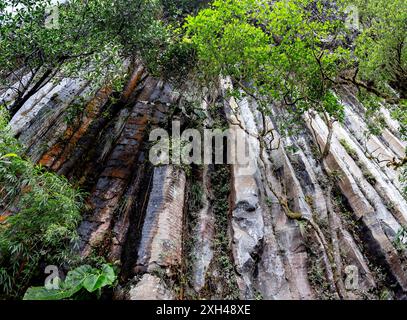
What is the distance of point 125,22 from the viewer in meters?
12.3

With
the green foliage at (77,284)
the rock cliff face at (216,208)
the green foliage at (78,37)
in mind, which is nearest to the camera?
the green foliage at (77,284)

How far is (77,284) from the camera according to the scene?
22.7 ft

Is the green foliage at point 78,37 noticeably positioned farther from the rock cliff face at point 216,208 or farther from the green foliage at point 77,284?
the green foliage at point 77,284

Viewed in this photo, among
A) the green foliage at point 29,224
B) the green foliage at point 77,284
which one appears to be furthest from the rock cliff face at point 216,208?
the green foliage at point 29,224

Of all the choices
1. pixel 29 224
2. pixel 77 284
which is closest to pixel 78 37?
pixel 29 224

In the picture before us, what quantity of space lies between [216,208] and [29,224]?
5.64m

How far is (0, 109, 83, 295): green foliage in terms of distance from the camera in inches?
278

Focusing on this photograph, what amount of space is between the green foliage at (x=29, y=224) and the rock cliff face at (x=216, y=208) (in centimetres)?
136

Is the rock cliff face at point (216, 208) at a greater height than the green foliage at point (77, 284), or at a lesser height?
greater

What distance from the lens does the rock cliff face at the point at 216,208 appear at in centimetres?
848

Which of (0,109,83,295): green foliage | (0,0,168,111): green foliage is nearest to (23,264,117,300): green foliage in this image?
(0,109,83,295): green foliage

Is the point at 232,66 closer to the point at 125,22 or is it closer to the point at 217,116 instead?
the point at 217,116

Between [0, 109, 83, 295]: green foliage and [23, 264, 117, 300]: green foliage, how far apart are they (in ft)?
2.41

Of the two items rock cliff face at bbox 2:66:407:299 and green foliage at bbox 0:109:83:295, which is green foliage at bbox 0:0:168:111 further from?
green foliage at bbox 0:109:83:295
